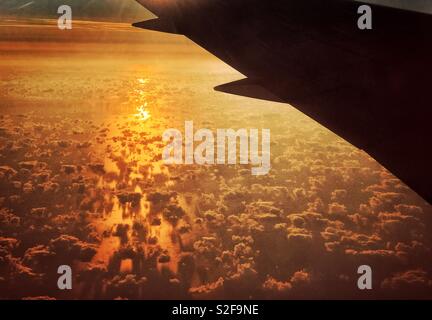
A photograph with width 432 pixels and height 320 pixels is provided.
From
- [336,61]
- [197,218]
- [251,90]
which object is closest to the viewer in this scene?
[336,61]

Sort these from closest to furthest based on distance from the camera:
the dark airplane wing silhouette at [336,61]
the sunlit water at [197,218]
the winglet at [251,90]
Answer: the dark airplane wing silhouette at [336,61] → the winglet at [251,90] → the sunlit water at [197,218]

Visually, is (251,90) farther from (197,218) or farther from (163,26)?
(197,218)

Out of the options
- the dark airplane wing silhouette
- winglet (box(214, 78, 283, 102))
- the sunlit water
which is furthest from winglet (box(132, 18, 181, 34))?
the sunlit water

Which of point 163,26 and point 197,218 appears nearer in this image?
point 163,26

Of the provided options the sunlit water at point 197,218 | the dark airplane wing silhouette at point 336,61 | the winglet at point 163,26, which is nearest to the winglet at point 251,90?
the dark airplane wing silhouette at point 336,61

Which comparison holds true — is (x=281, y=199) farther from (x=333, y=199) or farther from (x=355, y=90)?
(x=355, y=90)

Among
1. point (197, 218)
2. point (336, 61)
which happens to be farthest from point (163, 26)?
point (197, 218)

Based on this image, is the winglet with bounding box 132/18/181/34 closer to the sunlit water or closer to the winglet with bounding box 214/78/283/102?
the winglet with bounding box 214/78/283/102

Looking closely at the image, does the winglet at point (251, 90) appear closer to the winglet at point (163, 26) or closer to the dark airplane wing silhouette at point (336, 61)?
the dark airplane wing silhouette at point (336, 61)

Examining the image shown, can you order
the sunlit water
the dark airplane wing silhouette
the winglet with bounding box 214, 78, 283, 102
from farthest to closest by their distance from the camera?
1. the sunlit water
2. the winglet with bounding box 214, 78, 283, 102
3. the dark airplane wing silhouette

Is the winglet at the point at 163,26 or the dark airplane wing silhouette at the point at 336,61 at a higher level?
the winglet at the point at 163,26
